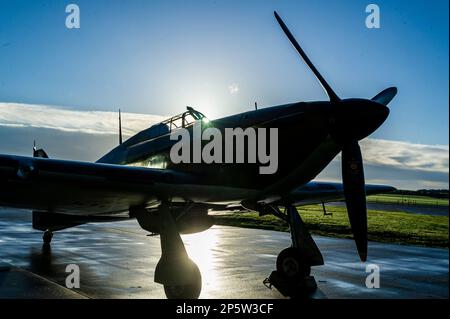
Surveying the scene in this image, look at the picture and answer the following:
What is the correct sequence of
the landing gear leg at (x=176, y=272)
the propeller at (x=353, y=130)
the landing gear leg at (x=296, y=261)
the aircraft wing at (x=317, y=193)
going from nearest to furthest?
the propeller at (x=353, y=130), the landing gear leg at (x=176, y=272), the landing gear leg at (x=296, y=261), the aircraft wing at (x=317, y=193)

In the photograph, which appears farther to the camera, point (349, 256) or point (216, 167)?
point (349, 256)

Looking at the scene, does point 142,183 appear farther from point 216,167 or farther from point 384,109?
point 384,109

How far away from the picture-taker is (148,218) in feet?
26.4

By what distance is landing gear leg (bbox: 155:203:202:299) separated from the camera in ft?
20.3

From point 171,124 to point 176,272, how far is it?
10.4 feet

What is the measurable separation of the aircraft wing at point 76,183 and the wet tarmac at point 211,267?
148cm

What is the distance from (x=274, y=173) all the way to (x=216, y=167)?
99cm

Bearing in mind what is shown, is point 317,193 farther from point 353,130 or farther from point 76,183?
point 76,183

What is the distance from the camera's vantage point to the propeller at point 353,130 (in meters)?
5.97

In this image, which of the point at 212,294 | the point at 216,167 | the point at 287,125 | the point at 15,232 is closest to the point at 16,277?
the point at 212,294

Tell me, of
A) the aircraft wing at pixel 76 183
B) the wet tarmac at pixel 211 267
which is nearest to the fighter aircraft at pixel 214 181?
the aircraft wing at pixel 76 183

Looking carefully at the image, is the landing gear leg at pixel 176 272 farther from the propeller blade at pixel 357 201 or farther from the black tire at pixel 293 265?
the propeller blade at pixel 357 201

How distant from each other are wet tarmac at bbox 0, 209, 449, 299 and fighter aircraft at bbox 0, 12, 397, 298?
652 millimetres

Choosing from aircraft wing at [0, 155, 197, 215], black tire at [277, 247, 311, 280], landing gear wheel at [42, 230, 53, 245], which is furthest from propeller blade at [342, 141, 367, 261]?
landing gear wheel at [42, 230, 53, 245]
